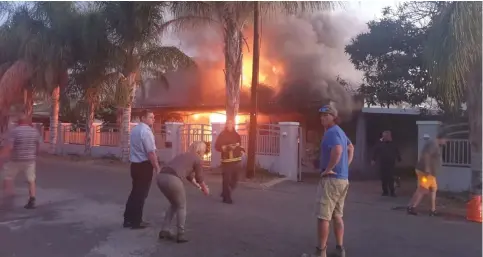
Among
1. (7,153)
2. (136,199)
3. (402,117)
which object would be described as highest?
(402,117)

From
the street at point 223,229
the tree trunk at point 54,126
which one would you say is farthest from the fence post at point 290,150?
the tree trunk at point 54,126

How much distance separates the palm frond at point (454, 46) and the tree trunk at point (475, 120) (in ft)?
0.89

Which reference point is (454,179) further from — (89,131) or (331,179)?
(89,131)

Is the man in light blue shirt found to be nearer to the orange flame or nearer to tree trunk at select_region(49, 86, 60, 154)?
the orange flame

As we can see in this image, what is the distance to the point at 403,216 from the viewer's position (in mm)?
7637

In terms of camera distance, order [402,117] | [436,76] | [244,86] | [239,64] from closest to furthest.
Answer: [436,76] → [239,64] → [402,117] → [244,86]

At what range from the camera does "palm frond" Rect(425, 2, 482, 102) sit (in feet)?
24.8

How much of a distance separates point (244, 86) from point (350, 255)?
16.2 meters

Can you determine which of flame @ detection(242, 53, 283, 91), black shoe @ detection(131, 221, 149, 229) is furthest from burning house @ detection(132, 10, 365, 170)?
black shoe @ detection(131, 221, 149, 229)

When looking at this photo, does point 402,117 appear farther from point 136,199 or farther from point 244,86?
point 136,199

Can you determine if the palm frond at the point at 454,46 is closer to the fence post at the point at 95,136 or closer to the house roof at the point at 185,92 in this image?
the house roof at the point at 185,92

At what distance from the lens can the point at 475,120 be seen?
864 centimetres

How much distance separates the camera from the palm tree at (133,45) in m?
15.1

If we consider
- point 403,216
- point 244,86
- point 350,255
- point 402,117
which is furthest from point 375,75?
point 350,255
